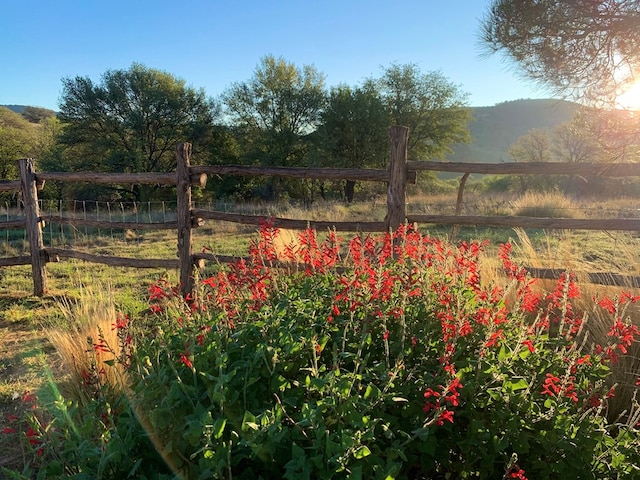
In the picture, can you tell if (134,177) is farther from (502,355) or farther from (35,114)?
(35,114)

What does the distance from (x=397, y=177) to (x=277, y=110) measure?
876 inches

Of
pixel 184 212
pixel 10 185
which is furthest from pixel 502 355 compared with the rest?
pixel 10 185

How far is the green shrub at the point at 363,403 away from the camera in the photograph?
130cm

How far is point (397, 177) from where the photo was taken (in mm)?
4242

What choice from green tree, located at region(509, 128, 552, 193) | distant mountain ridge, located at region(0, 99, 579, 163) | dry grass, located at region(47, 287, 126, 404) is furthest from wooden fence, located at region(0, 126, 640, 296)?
distant mountain ridge, located at region(0, 99, 579, 163)

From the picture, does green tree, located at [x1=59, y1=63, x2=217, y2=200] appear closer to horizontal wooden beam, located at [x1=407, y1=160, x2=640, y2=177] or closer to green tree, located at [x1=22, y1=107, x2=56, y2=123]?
horizontal wooden beam, located at [x1=407, y1=160, x2=640, y2=177]

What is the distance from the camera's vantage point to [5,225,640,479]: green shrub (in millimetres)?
1302

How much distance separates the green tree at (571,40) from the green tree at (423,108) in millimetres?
17932

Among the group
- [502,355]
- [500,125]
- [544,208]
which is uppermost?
[500,125]

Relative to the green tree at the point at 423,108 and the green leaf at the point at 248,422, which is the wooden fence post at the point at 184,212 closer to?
the green leaf at the point at 248,422

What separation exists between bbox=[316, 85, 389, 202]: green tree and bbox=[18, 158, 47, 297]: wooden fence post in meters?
17.5

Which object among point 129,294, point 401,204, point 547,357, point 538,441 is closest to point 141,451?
point 538,441

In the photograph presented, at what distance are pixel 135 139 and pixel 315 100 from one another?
979 centimetres

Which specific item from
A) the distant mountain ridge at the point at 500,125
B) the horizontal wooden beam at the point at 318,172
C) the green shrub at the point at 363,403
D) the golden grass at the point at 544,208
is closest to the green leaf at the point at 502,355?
the green shrub at the point at 363,403
